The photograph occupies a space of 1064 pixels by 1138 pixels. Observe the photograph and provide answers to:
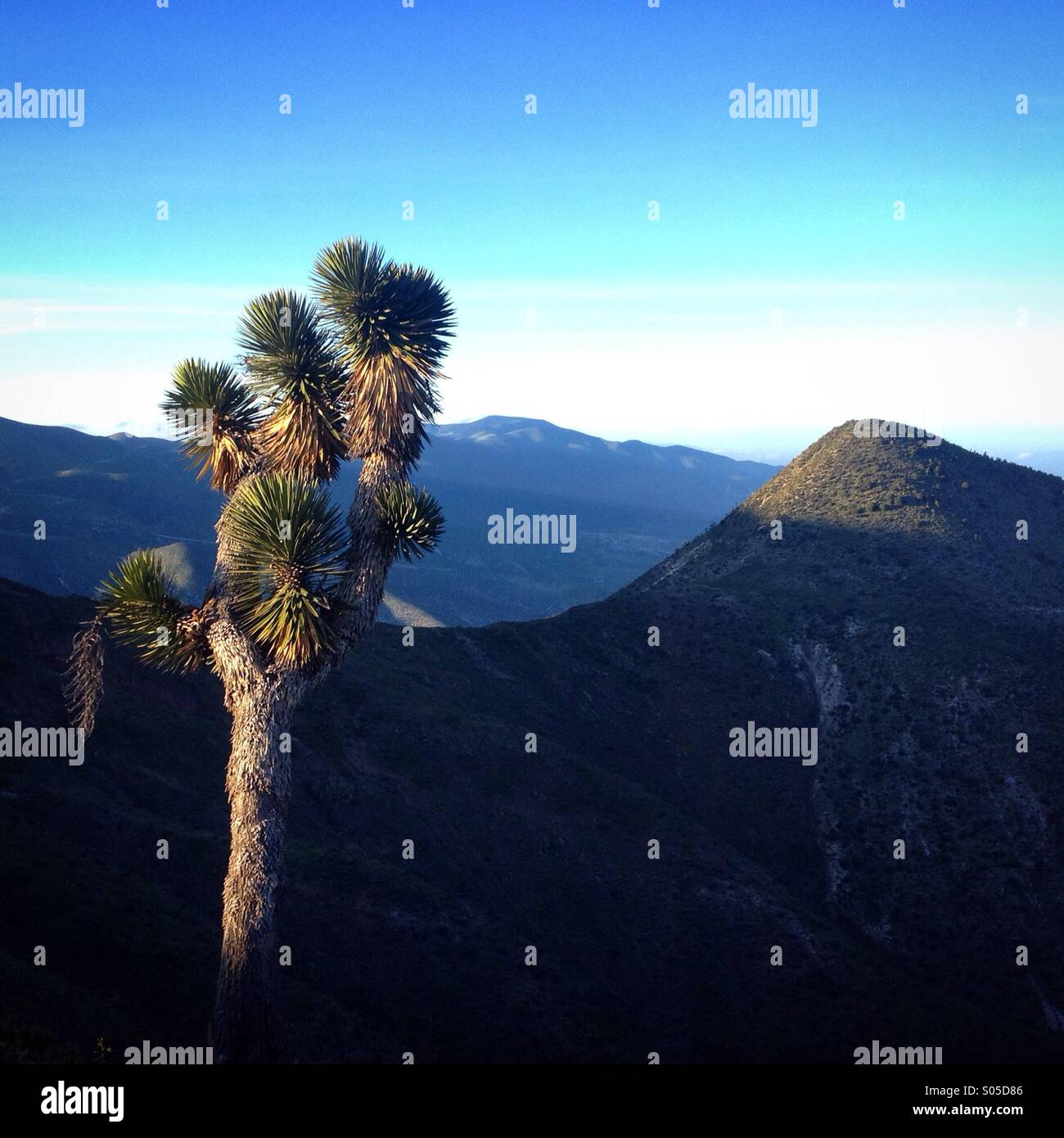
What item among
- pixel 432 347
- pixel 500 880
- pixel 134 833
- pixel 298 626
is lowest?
pixel 500 880

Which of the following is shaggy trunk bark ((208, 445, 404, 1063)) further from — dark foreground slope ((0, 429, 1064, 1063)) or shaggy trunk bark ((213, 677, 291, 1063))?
dark foreground slope ((0, 429, 1064, 1063))

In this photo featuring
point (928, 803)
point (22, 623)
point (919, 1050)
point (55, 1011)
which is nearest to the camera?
point (55, 1011)

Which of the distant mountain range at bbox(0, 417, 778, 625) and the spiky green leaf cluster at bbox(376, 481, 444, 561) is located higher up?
the distant mountain range at bbox(0, 417, 778, 625)

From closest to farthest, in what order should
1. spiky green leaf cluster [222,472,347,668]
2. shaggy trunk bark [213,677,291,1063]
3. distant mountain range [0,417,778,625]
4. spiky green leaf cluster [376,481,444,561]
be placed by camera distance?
spiky green leaf cluster [222,472,347,668] < shaggy trunk bark [213,677,291,1063] < spiky green leaf cluster [376,481,444,561] < distant mountain range [0,417,778,625]

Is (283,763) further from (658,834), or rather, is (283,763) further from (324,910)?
(658,834)

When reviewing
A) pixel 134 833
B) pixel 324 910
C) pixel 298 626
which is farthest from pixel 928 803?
pixel 298 626

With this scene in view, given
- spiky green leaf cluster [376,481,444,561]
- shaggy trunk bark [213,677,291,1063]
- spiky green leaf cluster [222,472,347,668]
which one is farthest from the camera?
spiky green leaf cluster [376,481,444,561]

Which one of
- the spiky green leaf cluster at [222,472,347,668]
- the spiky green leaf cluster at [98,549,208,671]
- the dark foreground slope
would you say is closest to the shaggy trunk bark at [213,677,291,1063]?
the spiky green leaf cluster at [222,472,347,668]
